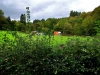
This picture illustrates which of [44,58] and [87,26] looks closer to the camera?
[44,58]

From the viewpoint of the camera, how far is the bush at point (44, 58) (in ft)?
17.4

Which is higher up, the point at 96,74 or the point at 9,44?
the point at 9,44

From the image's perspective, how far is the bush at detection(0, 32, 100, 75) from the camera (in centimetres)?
532

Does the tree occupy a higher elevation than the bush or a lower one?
higher

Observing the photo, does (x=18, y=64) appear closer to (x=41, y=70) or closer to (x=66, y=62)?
(x=41, y=70)

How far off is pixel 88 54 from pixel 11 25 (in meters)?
2.21

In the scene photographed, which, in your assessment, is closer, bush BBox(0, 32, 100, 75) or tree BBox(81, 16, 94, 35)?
bush BBox(0, 32, 100, 75)

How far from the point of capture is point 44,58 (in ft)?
17.6

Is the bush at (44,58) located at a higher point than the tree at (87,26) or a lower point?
lower

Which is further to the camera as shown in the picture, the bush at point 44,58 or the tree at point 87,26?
the tree at point 87,26

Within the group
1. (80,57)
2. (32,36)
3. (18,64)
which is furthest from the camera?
(32,36)

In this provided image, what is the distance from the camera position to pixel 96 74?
561cm

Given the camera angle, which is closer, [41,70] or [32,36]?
[41,70]

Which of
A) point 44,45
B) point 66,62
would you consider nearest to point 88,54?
point 66,62
